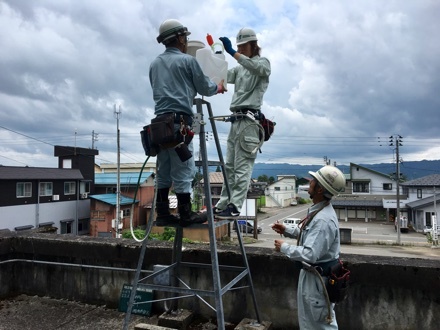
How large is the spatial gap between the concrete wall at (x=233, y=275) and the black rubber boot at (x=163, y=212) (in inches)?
34.0

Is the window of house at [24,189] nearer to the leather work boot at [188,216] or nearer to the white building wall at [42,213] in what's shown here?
the white building wall at [42,213]

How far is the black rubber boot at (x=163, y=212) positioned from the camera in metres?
2.86

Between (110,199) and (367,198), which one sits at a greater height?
(110,199)

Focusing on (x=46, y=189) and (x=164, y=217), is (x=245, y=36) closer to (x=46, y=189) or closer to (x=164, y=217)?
(x=164, y=217)

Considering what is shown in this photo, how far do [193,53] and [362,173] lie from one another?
45328 millimetres

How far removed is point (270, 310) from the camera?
10.8 ft

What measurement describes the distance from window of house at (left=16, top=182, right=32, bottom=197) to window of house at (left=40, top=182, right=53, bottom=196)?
1054mm

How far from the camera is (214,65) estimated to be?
9.51 ft

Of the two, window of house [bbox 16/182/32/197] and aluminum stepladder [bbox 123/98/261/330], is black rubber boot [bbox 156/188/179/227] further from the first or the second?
window of house [bbox 16/182/32/197]

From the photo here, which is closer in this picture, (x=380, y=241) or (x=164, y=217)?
(x=164, y=217)

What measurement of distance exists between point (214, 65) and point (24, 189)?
82.7 ft

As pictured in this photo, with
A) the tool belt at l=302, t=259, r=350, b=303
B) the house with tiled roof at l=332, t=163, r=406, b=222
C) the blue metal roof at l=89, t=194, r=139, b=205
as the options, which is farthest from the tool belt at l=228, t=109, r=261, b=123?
the house with tiled roof at l=332, t=163, r=406, b=222

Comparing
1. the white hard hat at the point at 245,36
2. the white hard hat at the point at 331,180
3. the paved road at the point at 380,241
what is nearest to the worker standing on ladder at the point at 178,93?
the white hard hat at the point at 245,36

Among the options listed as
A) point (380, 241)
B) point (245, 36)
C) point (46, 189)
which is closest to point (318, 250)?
point (245, 36)
